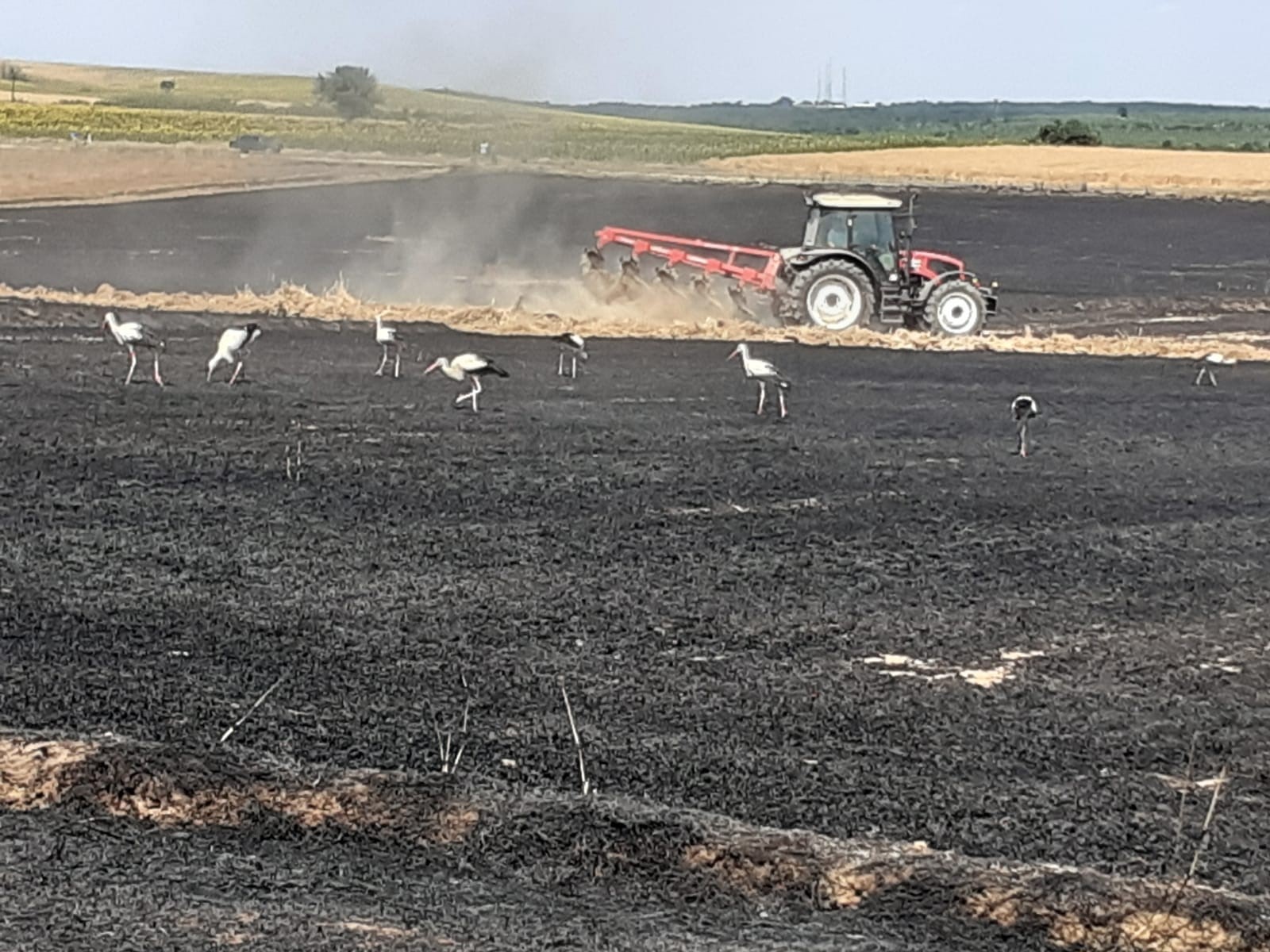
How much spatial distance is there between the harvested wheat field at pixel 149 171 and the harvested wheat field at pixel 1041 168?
19.6 m

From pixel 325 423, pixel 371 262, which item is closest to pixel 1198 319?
pixel 371 262

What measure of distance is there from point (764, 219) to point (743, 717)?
4500 centimetres

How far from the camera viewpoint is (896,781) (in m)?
8.04

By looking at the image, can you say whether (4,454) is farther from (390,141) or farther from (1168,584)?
(390,141)

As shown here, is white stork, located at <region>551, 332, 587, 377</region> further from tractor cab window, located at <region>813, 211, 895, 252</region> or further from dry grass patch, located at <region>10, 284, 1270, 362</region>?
tractor cab window, located at <region>813, 211, 895, 252</region>

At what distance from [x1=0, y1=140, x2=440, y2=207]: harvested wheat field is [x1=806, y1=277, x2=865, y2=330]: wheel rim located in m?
31.4

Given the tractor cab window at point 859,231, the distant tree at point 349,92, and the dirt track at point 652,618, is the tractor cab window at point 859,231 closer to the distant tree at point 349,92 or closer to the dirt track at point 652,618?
the dirt track at point 652,618

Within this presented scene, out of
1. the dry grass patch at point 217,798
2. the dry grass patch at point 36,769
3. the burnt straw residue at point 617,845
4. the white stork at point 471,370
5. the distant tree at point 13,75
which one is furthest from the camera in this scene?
the distant tree at point 13,75

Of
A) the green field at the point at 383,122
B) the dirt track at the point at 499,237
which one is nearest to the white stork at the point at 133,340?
the dirt track at the point at 499,237

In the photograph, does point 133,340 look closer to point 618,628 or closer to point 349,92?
point 618,628

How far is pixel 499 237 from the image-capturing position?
42.0 meters

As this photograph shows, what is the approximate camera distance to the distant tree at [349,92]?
212 ft

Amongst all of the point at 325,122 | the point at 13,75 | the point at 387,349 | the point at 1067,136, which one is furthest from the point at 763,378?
the point at 13,75

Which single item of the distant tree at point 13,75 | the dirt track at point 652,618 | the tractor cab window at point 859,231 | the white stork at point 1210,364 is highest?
the distant tree at point 13,75
